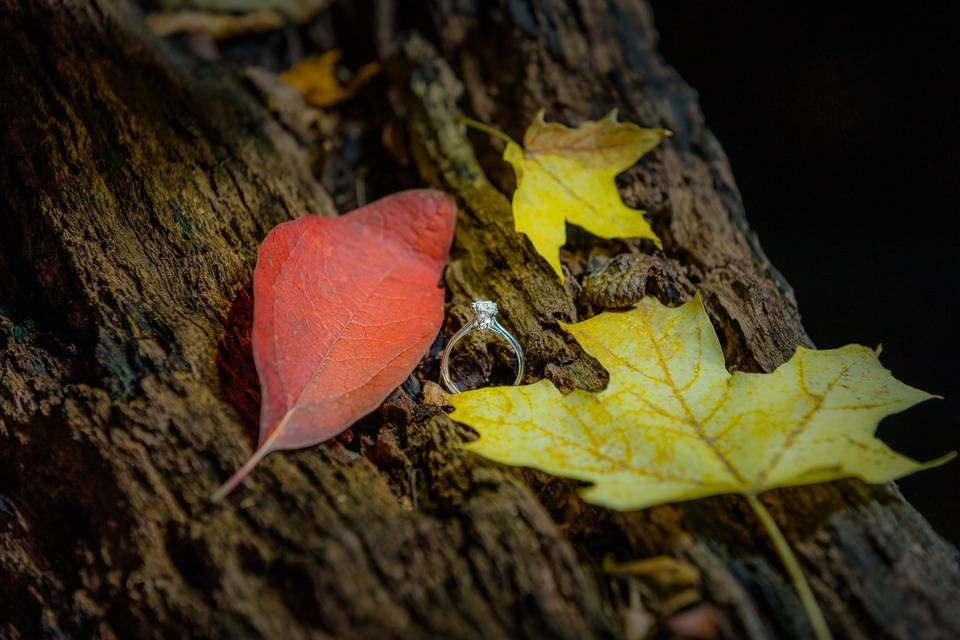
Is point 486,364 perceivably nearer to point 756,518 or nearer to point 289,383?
point 289,383

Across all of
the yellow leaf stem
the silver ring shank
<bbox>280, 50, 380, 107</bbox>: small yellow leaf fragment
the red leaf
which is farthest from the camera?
<bbox>280, 50, 380, 107</bbox>: small yellow leaf fragment

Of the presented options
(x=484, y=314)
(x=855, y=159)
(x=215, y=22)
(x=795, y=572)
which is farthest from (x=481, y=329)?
(x=215, y=22)

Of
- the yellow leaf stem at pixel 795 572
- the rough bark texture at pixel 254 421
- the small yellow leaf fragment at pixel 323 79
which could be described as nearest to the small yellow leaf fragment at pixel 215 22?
the small yellow leaf fragment at pixel 323 79

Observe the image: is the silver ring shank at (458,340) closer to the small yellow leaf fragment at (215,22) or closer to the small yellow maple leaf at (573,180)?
the small yellow maple leaf at (573,180)

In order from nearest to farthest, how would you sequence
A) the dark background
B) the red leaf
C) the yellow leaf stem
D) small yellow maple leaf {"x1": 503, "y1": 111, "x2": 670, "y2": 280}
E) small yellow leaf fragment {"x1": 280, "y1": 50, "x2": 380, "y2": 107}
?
the yellow leaf stem → the red leaf → small yellow maple leaf {"x1": 503, "y1": 111, "x2": 670, "y2": 280} → the dark background → small yellow leaf fragment {"x1": 280, "y1": 50, "x2": 380, "y2": 107}

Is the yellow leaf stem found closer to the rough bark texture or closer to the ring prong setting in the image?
the rough bark texture

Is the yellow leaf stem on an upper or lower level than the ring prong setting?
lower

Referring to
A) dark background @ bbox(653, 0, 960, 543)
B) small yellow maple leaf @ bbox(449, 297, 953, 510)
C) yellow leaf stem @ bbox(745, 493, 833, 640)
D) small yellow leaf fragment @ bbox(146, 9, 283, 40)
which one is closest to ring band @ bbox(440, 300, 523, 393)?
small yellow maple leaf @ bbox(449, 297, 953, 510)

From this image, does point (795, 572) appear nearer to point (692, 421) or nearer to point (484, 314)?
point (692, 421)
